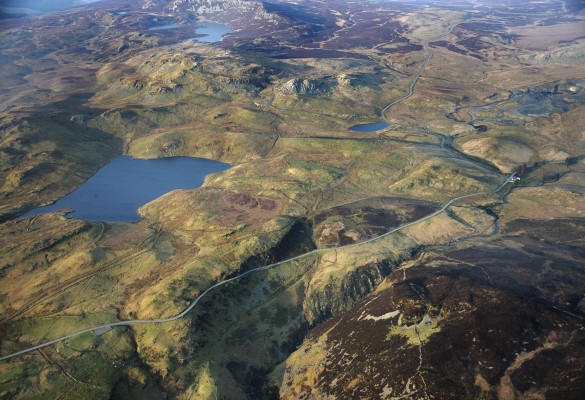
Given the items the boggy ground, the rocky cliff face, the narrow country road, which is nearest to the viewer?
the rocky cliff face

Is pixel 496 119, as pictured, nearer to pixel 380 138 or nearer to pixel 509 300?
pixel 380 138

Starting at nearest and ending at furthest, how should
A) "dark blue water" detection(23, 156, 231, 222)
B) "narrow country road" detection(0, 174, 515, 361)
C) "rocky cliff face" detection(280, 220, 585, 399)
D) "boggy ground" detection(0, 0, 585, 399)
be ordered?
"rocky cliff face" detection(280, 220, 585, 399), "boggy ground" detection(0, 0, 585, 399), "narrow country road" detection(0, 174, 515, 361), "dark blue water" detection(23, 156, 231, 222)

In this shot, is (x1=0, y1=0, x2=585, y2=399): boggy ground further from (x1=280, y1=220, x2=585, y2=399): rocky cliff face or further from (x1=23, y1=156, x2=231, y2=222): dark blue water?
(x1=23, y1=156, x2=231, y2=222): dark blue water

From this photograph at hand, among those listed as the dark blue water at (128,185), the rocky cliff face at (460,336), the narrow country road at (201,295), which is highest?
the rocky cliff face at (460,336)

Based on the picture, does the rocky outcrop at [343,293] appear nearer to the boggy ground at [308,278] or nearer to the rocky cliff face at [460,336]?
the boggy ground at [308,278]

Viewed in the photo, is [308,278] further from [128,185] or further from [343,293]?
[128,185]

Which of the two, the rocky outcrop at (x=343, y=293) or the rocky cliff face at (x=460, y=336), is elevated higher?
the rocky cliff face at (x=460, y=336)

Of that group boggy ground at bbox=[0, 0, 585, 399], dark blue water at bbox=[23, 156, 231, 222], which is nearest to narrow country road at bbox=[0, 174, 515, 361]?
boggy ground at bbox=[0, 0, 585, 399]

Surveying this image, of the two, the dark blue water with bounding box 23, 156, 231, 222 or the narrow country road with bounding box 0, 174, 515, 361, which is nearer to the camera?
the narrow country road with bounding box 0, 174, 515, 361

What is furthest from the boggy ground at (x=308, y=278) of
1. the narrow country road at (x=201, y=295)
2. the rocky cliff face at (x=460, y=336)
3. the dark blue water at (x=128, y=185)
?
the dark blue water at (x=128, y=185)

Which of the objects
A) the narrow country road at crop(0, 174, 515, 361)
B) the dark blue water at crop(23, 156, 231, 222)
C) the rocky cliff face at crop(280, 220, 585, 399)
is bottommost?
the dark blue water at crop(23, 156, 231, 222)
